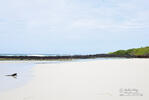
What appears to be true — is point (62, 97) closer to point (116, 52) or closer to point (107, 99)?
point (107, 99)

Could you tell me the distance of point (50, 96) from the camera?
1105 centimetres

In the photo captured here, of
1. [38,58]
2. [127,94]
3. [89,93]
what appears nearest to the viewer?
[127,94]

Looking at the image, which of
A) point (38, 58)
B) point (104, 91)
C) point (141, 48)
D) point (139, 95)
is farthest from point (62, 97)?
point (141, 48)

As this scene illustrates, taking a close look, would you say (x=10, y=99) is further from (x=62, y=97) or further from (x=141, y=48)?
(x=141, y=48)

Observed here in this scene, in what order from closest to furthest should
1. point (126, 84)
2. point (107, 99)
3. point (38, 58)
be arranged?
point (107, 99) < point (126, 84) < point (38, 58)

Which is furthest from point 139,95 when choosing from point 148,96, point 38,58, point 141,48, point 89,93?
point 141,48

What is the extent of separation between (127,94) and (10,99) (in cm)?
500

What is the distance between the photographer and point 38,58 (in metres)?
67.7

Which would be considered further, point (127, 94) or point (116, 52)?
point (116, 52)

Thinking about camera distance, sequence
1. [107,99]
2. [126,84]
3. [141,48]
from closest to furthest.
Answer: [107,99] < [126,84] < [141,48]

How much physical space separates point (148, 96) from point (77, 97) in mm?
2929

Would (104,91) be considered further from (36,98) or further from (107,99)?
(36,98)

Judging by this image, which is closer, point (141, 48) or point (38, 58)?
point (38, 58)

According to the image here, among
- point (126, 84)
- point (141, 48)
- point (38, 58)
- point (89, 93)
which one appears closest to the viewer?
point (89, 93)
